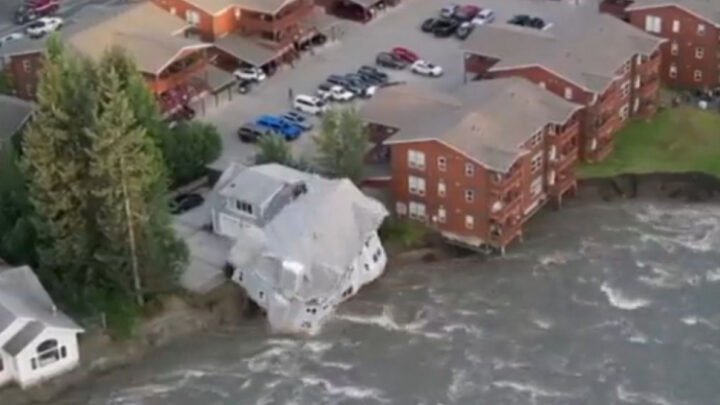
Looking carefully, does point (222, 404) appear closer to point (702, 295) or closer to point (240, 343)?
point (240, 343)

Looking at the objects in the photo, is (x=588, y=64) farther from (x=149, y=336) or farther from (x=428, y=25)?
(x=149, y=336)

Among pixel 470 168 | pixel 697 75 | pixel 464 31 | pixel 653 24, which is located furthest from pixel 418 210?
pixel 697 75

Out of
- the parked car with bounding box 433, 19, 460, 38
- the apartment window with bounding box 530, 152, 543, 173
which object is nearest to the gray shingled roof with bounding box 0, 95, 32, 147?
the apartment window with bounding box 530, 152, 543, 173

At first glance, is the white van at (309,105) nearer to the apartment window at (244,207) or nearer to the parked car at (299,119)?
the parked car at (299,119)

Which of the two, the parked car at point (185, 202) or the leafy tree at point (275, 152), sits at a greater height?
the leafy tree at point (275, 152)

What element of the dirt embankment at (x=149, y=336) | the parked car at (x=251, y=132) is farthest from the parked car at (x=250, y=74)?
the dirt embankment at (x=149, y=336)

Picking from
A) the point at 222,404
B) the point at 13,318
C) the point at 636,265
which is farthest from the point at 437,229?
the point at 13,318

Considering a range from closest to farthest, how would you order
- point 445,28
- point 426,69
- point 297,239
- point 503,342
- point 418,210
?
point 503,342 → point 297,239 → point 418,210 → point 426,69 → point 445,28
